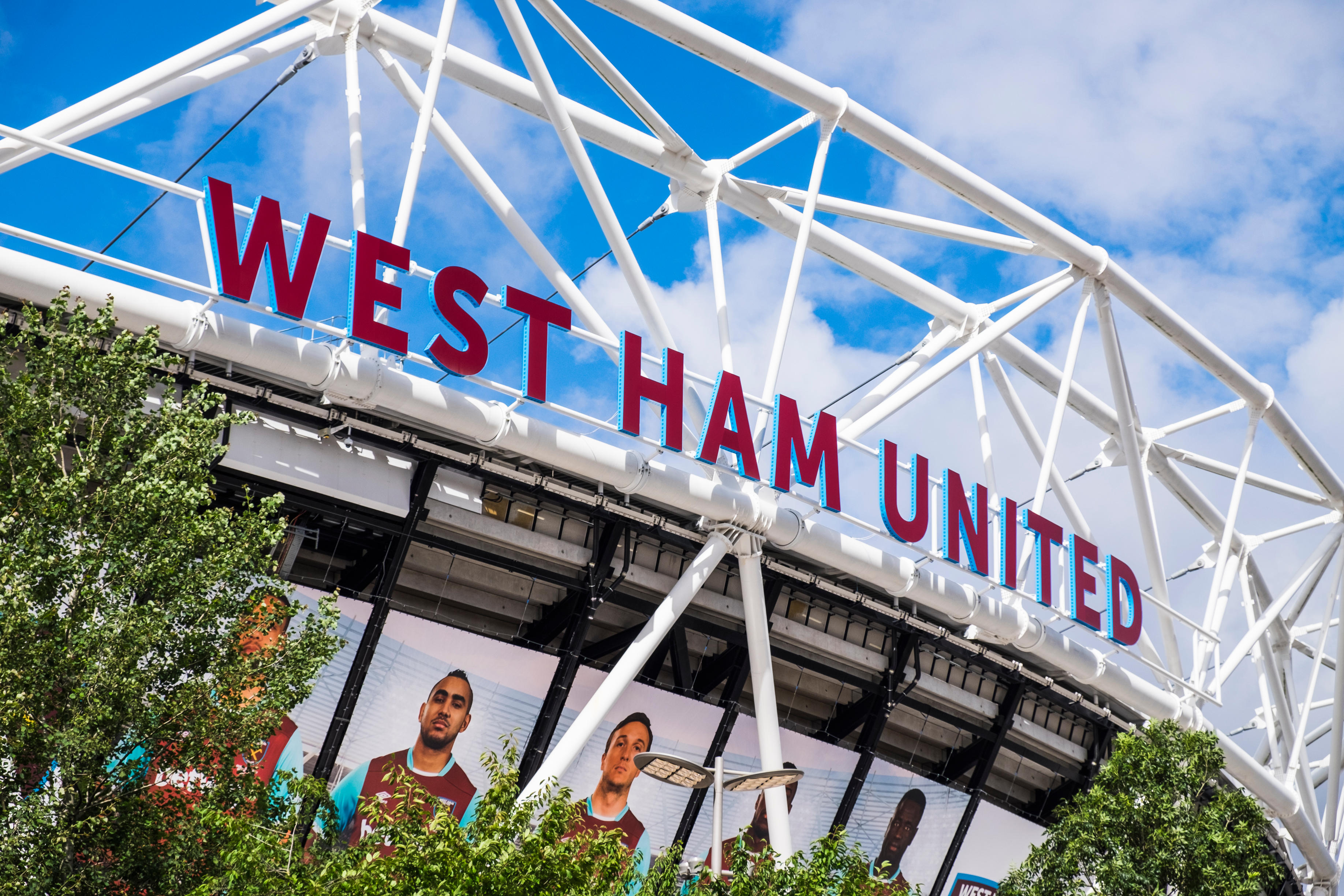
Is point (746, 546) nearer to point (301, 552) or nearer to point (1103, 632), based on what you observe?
point (301, 552)

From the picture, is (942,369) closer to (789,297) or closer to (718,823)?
(789,297)

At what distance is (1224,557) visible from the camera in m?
37.8

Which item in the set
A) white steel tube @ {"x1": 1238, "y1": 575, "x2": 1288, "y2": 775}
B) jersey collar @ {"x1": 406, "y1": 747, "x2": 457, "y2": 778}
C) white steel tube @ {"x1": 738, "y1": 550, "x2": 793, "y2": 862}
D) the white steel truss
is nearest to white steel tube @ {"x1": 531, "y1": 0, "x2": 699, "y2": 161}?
the white steel truss

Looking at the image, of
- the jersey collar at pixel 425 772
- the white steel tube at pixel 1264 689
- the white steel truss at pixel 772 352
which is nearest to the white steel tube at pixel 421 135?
the white steel truss at pixel 772 352

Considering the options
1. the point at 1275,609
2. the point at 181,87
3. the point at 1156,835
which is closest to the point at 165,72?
the point at 181,87

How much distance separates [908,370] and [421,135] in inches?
545

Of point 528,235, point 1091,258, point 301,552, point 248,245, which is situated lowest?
→ point 301,552

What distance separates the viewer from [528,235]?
27.3 metres

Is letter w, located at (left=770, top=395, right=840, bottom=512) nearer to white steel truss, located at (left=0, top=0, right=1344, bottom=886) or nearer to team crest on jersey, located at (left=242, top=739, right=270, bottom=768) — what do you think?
white steel truss, located at (left=0, top=0, right=1344, bottom=886)

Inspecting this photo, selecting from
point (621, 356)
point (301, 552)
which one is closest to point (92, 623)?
point (301, 552)

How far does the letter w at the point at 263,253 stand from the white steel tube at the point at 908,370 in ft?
39.0

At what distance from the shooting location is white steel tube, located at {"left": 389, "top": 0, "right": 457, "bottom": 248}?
77.0 ft

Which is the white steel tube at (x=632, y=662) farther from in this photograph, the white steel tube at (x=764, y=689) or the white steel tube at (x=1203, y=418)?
the white steel tube at (x=1203, y=418)

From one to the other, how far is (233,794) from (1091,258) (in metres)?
25.7
